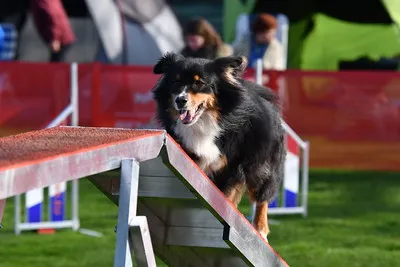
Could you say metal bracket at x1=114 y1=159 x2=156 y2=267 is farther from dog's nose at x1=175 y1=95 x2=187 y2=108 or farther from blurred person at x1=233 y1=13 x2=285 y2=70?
blurred person at x1=233 y1=13 x2=285 y2=70

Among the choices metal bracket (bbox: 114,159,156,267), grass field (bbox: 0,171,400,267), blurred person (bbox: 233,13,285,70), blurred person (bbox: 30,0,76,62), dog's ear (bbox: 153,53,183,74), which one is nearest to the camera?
metal bracket (bbox: 114,159,156,267)

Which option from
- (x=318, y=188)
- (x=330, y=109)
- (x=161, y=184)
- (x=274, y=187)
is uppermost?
(x=161, y=184)

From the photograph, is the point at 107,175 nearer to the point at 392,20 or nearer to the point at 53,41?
the point at 53,41

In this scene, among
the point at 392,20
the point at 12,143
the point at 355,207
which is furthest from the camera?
the point at 392,20

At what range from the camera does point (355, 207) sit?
955 centimetres

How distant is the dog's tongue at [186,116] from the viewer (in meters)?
5.27

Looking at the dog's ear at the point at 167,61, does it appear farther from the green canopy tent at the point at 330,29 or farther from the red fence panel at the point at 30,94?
the green canopy tent at the point at 330,29

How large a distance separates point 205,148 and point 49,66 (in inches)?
194

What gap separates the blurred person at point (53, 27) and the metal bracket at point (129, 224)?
864cm

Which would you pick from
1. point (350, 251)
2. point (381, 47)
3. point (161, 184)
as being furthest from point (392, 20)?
point (161, 184)

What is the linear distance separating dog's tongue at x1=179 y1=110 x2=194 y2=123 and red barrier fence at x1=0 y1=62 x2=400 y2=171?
472 centimetres

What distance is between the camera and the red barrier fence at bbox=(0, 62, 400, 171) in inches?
395

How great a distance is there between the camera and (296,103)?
10.5 metres

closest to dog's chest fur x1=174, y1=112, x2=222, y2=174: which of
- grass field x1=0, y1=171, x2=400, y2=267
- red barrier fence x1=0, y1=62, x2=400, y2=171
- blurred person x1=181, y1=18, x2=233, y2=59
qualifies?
grass field x1=0, y1=171, x2=400, y2=267
